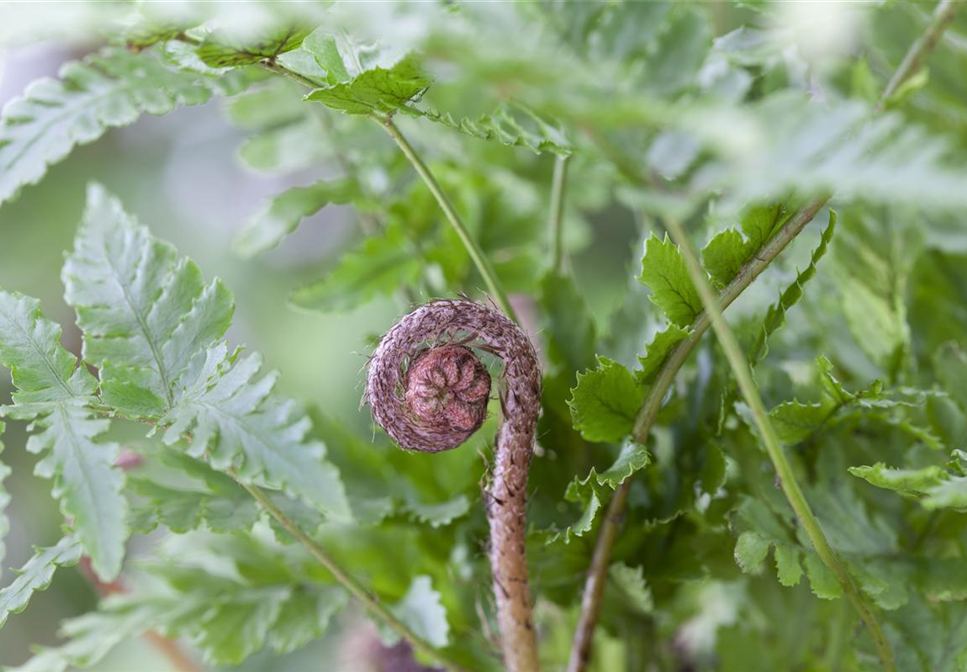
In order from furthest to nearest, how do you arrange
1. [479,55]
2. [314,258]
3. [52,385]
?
1. [314,258]
2. [52,385]
3. [479,55]

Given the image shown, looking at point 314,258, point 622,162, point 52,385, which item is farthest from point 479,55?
point 314,258

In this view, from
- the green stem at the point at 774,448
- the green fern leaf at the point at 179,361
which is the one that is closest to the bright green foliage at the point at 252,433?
the green fern leaf at the point at 179,361

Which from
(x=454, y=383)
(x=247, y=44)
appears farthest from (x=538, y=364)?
(x=247, y=44)

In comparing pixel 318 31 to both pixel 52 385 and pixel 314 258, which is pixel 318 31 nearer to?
pixel 52 385

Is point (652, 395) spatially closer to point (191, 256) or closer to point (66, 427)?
point (66, 427)

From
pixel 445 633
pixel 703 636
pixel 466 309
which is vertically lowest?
pixel 703 636

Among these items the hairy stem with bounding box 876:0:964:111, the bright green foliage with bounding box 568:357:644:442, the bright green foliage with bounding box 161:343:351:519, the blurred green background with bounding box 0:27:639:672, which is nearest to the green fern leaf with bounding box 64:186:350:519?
the bright green foliage with bounding box 161:343:351:519
